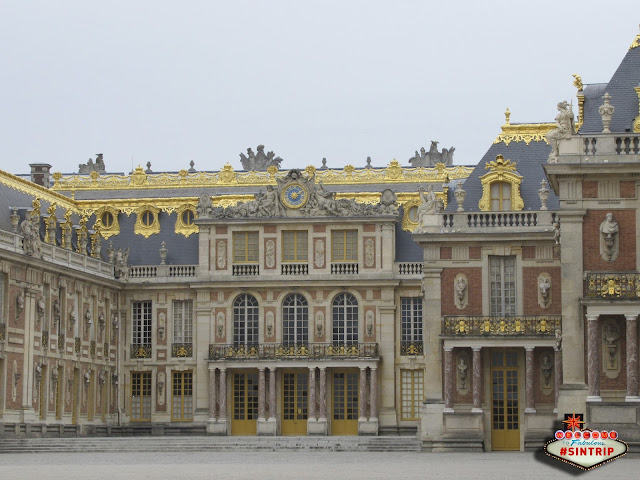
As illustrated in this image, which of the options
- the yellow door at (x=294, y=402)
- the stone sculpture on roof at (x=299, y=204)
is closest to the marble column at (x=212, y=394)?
the yellow door at (x=294, y=402)

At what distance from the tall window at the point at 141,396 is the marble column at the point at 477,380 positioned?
2259 centimetres

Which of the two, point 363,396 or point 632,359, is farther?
point 363,396

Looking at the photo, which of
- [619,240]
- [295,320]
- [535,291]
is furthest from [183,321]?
[619,240]

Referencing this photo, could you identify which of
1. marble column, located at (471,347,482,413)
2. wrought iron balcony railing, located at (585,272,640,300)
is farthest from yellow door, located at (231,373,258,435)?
wrought iron balcony railing, located at (585,272,640,300)

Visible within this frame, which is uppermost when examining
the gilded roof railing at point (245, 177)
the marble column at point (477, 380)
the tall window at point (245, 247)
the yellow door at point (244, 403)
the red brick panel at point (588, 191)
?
the gilded roof railing at point (245, 177)

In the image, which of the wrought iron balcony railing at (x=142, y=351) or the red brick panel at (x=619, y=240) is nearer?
the red brick panel at (x=619, y=240)

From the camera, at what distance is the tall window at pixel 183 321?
66.2 metres

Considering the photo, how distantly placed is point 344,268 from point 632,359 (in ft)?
91.2

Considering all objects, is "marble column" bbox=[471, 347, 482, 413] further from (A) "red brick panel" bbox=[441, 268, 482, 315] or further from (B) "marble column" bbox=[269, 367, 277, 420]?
(B) "marble column" bbox=[269, 367, 277, 420]

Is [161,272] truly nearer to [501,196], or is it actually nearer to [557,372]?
[501,196]

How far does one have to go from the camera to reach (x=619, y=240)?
3872 centimetres

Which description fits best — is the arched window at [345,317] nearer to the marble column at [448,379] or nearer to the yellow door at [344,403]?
the yellow door at [344,403]

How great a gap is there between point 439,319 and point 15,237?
55.8 feet

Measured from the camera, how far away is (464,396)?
155 feet
